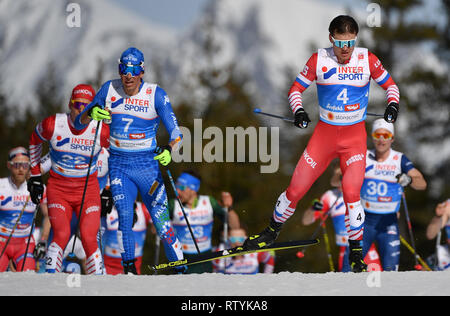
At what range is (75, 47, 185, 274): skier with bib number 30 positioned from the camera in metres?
6.23

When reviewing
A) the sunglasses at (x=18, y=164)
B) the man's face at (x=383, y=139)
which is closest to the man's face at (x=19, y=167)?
the sunglasses at (x=18, y=164)

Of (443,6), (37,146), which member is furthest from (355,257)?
(443,6)

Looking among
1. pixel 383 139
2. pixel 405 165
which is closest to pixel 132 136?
pixel 383 139

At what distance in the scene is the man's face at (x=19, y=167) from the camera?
8.58 metres

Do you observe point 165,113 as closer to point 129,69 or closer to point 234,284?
point 129,69

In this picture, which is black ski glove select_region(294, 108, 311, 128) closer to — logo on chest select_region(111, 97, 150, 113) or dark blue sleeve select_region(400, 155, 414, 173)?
logo on chest select_region(111, 97, 150, 113)

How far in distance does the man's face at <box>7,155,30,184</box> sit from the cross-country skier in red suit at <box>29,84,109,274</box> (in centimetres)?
167

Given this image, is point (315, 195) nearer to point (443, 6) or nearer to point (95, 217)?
point (443, 6)

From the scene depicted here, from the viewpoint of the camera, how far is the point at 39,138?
702 centimetres

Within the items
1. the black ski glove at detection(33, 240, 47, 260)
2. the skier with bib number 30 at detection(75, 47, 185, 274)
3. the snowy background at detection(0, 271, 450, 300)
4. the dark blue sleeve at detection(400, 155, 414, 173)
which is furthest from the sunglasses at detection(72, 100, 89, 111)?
the dark blue sleeve at detection(400, 155, 414, 173)

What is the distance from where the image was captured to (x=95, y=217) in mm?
6824

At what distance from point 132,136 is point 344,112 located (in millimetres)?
1939

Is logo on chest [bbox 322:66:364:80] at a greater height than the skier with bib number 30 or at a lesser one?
greater
